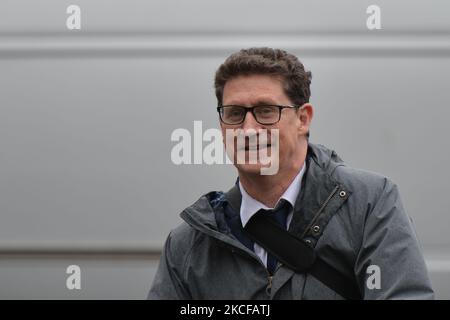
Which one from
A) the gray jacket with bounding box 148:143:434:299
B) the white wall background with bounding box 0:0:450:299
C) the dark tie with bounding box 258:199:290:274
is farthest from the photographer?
the white wall background with bounding box 0:0:450:299

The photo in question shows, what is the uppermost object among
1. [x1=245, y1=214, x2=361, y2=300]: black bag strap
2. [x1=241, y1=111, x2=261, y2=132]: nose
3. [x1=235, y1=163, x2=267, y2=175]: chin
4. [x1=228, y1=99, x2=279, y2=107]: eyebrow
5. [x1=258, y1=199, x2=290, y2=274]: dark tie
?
[x1=228, y1=99, x2=279, y2=107]: eyebrow

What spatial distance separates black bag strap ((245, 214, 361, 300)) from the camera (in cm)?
144

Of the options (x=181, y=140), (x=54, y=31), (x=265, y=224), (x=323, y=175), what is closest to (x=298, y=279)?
(x=265, y=224)

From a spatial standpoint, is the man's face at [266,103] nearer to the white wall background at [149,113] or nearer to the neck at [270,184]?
the neck at [270,184]

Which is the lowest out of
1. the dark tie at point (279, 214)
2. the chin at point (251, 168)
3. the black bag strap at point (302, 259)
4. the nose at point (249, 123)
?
the black bag strap at point (302, 259)

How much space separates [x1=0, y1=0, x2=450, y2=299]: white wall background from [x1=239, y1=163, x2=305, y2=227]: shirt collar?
2.75ft

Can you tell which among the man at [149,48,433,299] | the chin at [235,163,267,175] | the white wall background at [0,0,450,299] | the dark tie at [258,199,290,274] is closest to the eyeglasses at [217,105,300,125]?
the man at [149,48,433,299]

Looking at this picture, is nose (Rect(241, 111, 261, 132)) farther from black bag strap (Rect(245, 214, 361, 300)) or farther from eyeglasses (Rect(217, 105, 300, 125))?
black bag strap (Rect(245, 214, 361, 300))

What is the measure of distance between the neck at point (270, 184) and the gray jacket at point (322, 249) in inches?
1.5

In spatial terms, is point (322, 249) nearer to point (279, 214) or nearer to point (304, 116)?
point (279, 214)

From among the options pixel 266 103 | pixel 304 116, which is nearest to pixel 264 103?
pixel 266 103

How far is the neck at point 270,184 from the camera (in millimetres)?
1554

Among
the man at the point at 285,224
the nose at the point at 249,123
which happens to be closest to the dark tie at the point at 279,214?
the man at the point at 285,224

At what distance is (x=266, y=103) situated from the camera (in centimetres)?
153
